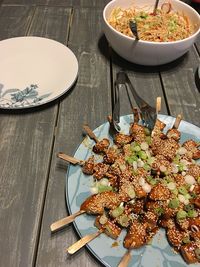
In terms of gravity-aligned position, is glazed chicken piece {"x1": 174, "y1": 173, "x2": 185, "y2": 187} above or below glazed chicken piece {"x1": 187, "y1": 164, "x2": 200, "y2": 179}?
below

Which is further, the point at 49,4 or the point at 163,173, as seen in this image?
the point at 49,4

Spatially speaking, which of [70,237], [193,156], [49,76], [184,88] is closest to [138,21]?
[184,88]

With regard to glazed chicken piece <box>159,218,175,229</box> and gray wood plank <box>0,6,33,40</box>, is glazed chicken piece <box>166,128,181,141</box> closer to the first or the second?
glazed chicken piece <box>159,218,175,229</box>

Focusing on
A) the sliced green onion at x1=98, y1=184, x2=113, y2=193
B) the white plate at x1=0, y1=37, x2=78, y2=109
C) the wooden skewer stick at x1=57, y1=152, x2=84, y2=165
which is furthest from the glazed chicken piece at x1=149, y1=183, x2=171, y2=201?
the white plate at x1=0, y1=37, x2=78, y2=109

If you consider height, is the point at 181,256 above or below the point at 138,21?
below

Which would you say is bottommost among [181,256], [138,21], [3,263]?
[3,263]

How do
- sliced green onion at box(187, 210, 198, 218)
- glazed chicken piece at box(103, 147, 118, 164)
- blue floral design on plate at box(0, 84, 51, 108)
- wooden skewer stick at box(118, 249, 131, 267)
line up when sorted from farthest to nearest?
blue floral design on plate at box(0, 84, 51, 108)
glazed chicken piece at box(103, 147, 118, 164)
sliced green onion at box(187, 210, 198, 218)
wooden skewer stick at box(118, 249, 131, 267)

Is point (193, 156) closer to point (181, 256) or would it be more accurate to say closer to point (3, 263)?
point (181, 256)
